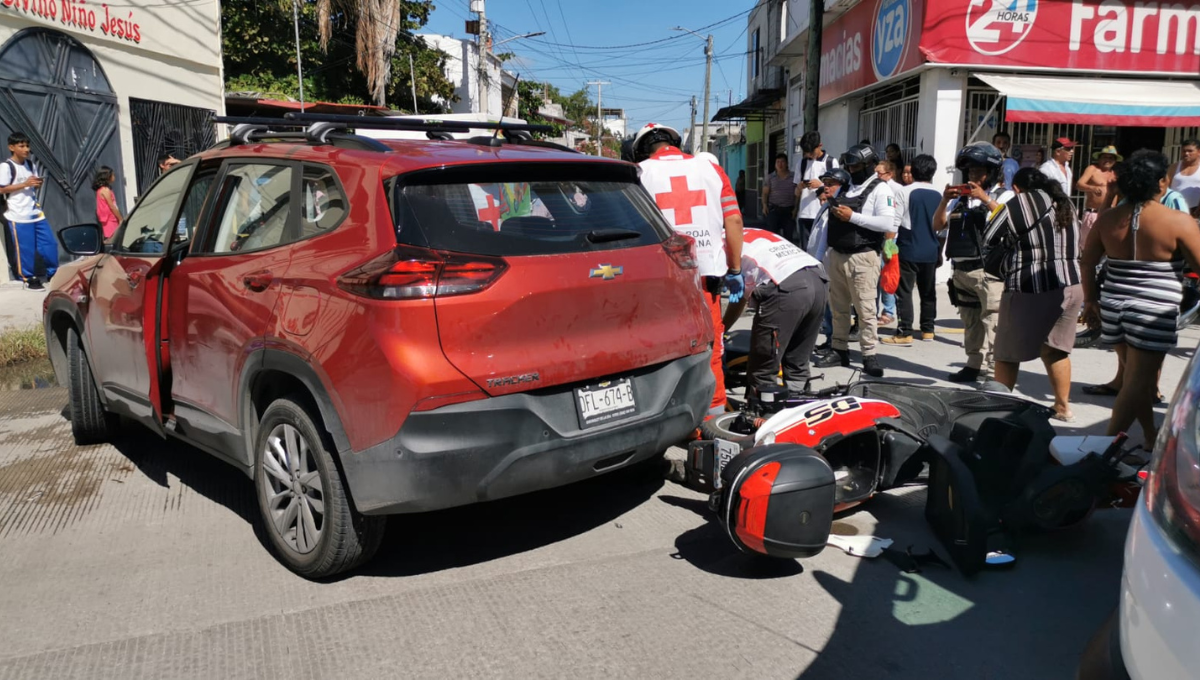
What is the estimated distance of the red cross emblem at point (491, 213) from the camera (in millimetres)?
3281

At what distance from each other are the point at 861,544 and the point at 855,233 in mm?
3862

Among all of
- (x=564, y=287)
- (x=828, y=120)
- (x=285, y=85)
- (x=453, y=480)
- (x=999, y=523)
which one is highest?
(x=285, y=85)

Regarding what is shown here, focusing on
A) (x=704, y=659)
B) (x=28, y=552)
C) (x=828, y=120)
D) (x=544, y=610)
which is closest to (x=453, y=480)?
(x=544, y=610)

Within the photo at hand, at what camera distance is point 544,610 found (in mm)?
3240

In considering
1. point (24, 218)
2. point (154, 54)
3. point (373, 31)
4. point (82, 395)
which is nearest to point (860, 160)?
point (82, 395)

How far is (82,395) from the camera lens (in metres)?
5.21

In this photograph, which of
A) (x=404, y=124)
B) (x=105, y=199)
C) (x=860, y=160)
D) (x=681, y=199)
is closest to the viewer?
(x=404, y=124)

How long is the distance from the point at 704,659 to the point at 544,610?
2.13 feet

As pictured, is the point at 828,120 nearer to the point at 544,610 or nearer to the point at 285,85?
the point at 285,85

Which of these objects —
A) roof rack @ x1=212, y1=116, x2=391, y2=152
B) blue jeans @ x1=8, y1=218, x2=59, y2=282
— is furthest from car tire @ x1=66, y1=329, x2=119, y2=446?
blue jeans @ x1=8, y1=218, x2=59, y2=282

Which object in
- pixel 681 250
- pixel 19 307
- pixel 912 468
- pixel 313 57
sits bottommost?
pixel 912 468

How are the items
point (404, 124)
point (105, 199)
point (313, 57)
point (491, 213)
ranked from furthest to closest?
point (313, 57) → point (105, 199) → point (404, 124) → point (491, 213)

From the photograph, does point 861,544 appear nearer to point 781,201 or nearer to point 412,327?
point 412,327

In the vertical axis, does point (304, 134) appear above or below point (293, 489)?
above
